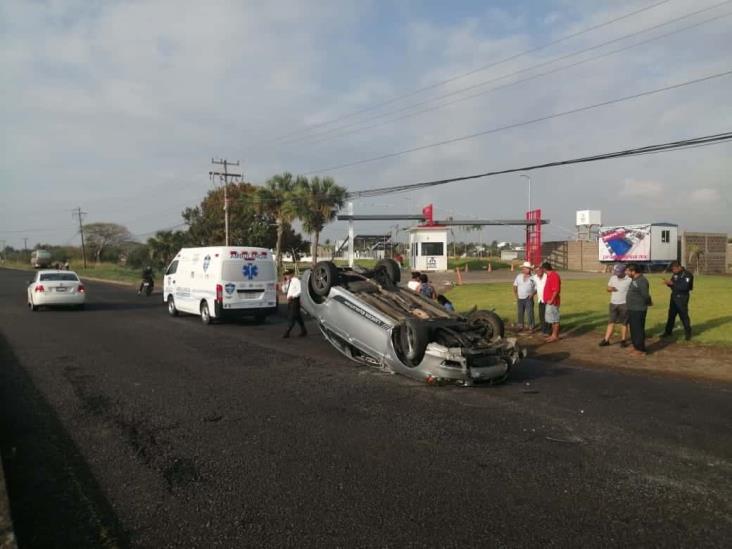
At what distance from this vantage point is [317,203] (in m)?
35.3

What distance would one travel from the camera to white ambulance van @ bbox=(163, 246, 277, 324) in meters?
15.0

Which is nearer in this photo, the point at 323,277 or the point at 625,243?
the point at 323,277

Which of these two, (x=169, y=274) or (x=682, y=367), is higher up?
(x=169, y=274)

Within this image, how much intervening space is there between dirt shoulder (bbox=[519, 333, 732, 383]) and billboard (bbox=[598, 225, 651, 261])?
104 ft

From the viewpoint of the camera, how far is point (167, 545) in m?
3.54

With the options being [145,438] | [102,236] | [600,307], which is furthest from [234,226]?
[102,236]

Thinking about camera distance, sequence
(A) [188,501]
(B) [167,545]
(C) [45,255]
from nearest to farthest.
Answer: (B) [167,545], (A) [188,501], (C) [45,255]

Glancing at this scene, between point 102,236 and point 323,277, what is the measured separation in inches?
3989

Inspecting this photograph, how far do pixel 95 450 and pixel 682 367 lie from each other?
904 centimetres

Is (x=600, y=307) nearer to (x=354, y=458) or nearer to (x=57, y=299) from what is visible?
(x=354, y=458)

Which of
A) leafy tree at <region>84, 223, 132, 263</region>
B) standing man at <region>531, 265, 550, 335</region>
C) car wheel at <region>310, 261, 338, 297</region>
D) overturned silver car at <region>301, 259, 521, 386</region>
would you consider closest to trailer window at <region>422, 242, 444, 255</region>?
standing man at <region>531, 265, 550, 335</region>

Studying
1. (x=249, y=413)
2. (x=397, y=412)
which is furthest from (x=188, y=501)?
(x=397, y=412)

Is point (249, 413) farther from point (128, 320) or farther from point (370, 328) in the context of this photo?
point (128, 320)

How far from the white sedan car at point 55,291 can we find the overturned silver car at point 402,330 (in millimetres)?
11201
